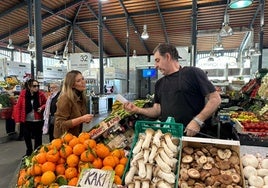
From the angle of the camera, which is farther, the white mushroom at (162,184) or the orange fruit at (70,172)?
the orange fruit at (70,172)

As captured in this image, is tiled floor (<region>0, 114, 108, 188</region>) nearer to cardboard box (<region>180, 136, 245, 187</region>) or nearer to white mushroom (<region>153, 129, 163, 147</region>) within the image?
white mushroom (<region>153, 129, 163, 147</region>)

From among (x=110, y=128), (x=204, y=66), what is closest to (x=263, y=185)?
(x=110, y=128)

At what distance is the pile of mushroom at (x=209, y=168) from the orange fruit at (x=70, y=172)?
639mm

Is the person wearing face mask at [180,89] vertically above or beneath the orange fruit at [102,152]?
above

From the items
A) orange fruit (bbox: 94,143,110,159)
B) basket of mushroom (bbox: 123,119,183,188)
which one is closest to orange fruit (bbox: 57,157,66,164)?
orange fruit (bbox: 94,143,110,159)

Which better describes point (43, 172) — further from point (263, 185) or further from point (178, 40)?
point (178, 40)

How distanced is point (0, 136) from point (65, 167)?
5.60 m

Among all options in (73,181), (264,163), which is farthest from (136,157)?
(264,163)

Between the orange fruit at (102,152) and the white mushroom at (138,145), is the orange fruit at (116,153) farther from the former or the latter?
the white mushroom at (138,145)

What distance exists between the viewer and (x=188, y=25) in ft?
47.7

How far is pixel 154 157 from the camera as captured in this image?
53.4 inches

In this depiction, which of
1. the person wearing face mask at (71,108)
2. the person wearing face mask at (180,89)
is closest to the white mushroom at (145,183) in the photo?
the person wearing face mask at (180,89)

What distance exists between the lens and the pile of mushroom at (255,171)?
1.34 metres

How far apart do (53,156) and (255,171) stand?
1.26 meters
